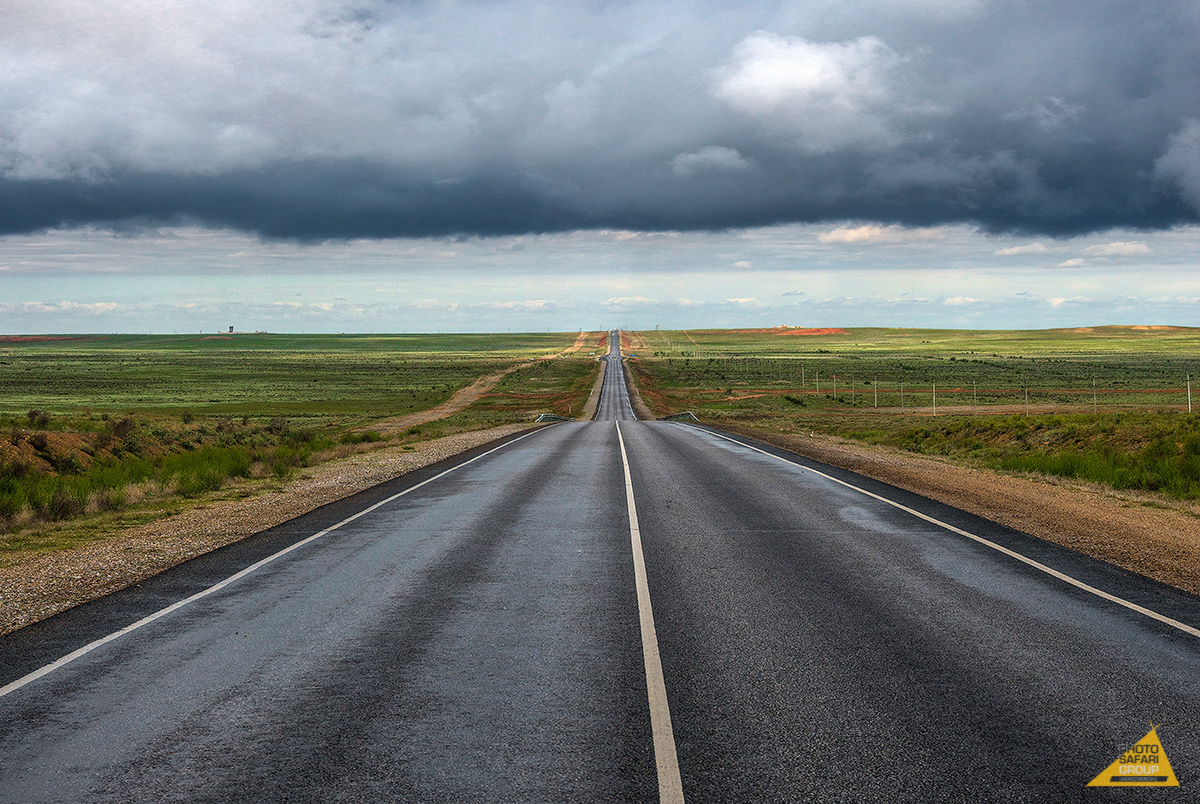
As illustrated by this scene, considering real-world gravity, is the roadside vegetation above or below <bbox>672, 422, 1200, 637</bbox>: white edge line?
below

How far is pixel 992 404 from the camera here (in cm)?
7106

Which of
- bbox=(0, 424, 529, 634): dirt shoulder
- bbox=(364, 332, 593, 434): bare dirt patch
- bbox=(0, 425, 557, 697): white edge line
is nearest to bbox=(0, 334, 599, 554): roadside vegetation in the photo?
bbox=(0, 424, 529, 634): dirt shoulder

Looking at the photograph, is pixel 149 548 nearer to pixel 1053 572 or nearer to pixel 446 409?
pixel 1053 572

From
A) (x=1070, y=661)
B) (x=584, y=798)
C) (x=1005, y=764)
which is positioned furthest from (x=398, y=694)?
(x=1070, y=661)

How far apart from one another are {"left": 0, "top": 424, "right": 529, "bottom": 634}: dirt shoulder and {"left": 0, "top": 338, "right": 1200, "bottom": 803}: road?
57 cm

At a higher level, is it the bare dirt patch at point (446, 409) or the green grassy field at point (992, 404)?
the green grassy field at point (992, 404)

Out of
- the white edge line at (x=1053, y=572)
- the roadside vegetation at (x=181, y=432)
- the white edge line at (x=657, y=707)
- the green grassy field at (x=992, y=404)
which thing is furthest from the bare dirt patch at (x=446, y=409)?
the white edge line at (x=657, y=707)

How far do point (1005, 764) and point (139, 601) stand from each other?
807cm

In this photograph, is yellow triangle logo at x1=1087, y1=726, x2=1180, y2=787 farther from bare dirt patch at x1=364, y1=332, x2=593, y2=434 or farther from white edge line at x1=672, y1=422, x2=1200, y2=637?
bare dirt patch at x1=364, y1=332, x2=593, y2=434

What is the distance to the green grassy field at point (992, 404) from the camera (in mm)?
21719

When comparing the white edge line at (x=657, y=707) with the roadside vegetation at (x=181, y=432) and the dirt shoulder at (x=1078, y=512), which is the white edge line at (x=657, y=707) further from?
the roadside vegetation at (x=181, y=432)

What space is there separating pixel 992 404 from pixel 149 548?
71.6 metres

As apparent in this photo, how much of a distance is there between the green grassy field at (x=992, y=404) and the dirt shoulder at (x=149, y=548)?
1758 cm

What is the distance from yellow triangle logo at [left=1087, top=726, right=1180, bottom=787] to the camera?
14.7ft
